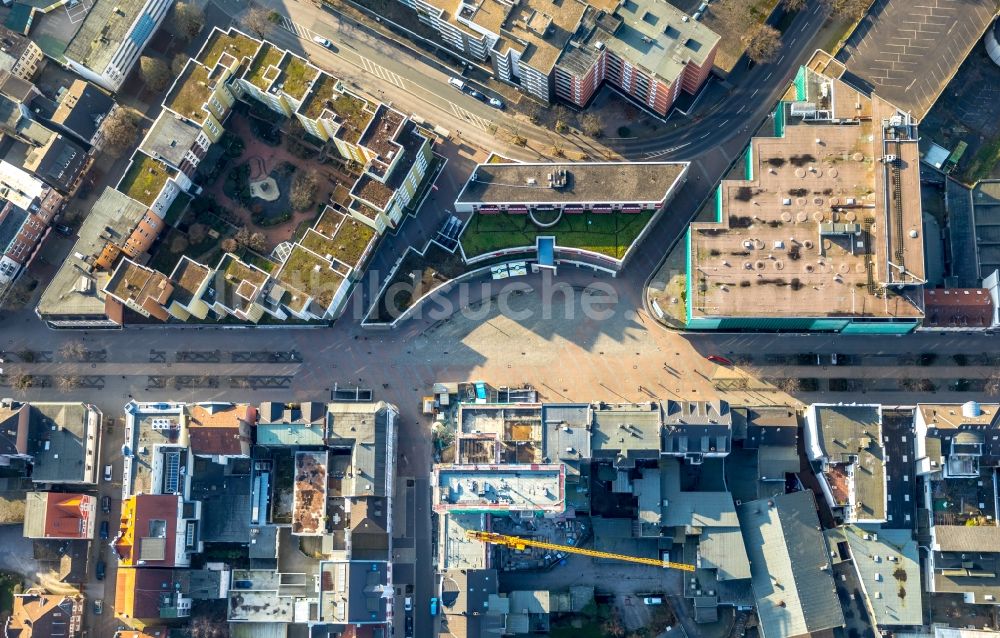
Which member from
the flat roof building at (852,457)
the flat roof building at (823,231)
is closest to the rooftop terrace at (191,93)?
the flat roof building at (823,231)

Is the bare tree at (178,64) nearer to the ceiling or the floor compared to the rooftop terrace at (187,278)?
nearer to the ceiling

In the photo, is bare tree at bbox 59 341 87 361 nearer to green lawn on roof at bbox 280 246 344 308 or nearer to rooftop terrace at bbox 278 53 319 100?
green lawn on roof at bbox 280 246 344 308

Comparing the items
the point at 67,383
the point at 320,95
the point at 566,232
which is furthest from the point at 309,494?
the point at 320,95

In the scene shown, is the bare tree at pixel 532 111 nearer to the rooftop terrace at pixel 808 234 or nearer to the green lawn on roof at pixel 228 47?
the rooftop terrace at pixel 808 234

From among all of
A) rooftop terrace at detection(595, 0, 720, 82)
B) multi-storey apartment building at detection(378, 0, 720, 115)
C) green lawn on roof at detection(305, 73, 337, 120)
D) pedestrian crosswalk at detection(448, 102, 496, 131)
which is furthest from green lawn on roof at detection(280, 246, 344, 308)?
rooftop terrace at detection(595, 0, 720, 82)

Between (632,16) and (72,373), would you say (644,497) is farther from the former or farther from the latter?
(72,373)

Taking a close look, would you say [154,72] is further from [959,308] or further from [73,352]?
[959,308]
